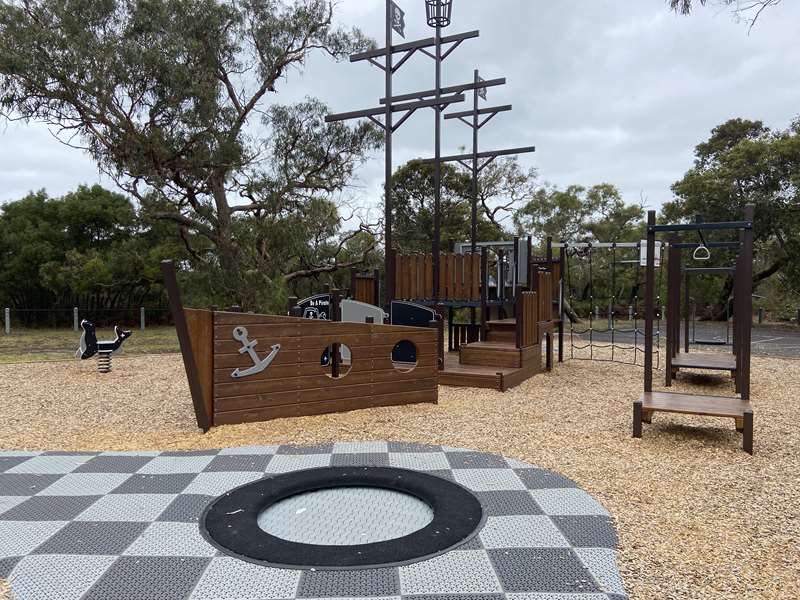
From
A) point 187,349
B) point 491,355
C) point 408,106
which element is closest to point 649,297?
point 491,355

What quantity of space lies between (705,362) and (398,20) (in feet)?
20.9

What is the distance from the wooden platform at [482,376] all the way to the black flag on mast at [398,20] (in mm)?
4809

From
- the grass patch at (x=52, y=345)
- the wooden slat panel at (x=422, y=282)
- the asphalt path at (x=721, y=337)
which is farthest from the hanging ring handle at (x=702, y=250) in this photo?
the grass patch at (x=52, y=345)

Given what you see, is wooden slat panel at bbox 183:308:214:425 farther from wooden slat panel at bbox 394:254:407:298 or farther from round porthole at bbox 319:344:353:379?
wooden slat panel at bbox 394:254:407:298

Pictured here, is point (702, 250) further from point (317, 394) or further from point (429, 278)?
point (317, 394)

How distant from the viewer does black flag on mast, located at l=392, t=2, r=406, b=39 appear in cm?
822

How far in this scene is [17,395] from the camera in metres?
7.19

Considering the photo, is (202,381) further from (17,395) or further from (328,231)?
(328,231)

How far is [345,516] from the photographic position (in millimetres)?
3230

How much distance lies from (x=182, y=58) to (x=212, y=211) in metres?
3.57

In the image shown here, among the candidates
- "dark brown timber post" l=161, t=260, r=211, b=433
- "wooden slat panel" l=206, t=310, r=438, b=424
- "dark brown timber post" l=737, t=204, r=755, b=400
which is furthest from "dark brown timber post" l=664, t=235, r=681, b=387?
"dark brown timber post" l=161, t=260, r=211, b=433

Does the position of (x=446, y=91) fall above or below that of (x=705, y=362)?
above

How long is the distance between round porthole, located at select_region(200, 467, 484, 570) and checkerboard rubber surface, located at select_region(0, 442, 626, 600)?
83mm

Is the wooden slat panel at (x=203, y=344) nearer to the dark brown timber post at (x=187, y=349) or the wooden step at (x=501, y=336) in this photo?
the dark brown timber post at (x=187, y=349)
